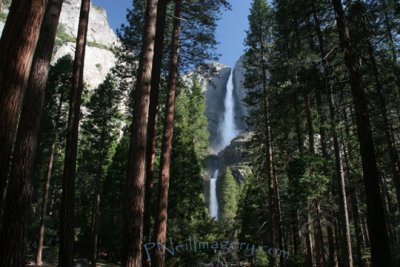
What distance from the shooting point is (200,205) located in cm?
2227

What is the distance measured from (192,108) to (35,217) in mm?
20962

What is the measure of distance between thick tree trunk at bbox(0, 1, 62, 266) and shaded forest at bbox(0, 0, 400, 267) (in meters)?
0.02

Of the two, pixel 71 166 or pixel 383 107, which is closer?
pixel 71 166

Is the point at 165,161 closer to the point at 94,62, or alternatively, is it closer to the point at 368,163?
the point at 368,163

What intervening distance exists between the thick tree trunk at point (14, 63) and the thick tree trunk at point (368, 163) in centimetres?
690

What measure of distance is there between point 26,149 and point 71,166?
10.2ft

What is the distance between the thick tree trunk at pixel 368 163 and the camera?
23.2ft

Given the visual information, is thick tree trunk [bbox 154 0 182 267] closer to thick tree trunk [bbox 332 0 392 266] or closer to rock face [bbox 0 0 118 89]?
thick tree trunk [bbox 332 0 392 266]

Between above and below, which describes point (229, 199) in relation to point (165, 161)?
above

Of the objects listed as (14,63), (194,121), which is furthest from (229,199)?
(14,63)

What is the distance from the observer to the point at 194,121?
90.3 feet

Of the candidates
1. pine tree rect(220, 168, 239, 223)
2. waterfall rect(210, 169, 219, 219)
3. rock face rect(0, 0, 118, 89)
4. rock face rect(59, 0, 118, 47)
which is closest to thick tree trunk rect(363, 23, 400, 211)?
pine tree rect(220, 168, 239, 223)

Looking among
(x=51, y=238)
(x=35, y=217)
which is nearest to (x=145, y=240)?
(x=51, y=238)

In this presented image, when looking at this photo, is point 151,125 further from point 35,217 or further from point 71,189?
point 35,217
